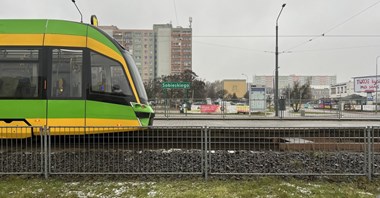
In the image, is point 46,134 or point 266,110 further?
point 266,110

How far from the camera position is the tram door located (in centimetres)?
694

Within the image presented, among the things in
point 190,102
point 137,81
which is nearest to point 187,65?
point 190,102

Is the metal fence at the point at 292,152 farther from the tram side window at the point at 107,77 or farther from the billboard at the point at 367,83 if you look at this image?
the billboard at the point at 367,83

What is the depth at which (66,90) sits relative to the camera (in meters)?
7.11

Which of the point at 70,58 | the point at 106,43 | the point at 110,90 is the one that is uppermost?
the point at 106,43

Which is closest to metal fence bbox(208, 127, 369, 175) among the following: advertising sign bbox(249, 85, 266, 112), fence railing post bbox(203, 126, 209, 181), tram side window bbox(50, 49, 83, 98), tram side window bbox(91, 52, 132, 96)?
fence railing post bbox(203, 126, 209, 181)

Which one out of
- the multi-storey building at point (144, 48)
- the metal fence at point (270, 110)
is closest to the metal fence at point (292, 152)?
the metal fence at point (270, 110)

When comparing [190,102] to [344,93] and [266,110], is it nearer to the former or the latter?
[266,110]

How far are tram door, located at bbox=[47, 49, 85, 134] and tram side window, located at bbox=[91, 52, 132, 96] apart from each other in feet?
1.13

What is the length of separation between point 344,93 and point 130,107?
94.3m

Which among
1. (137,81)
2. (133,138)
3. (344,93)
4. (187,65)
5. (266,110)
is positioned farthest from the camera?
(187,65)

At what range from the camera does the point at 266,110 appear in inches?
939

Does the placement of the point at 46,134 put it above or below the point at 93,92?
below

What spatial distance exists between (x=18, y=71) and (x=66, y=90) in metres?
1.38
